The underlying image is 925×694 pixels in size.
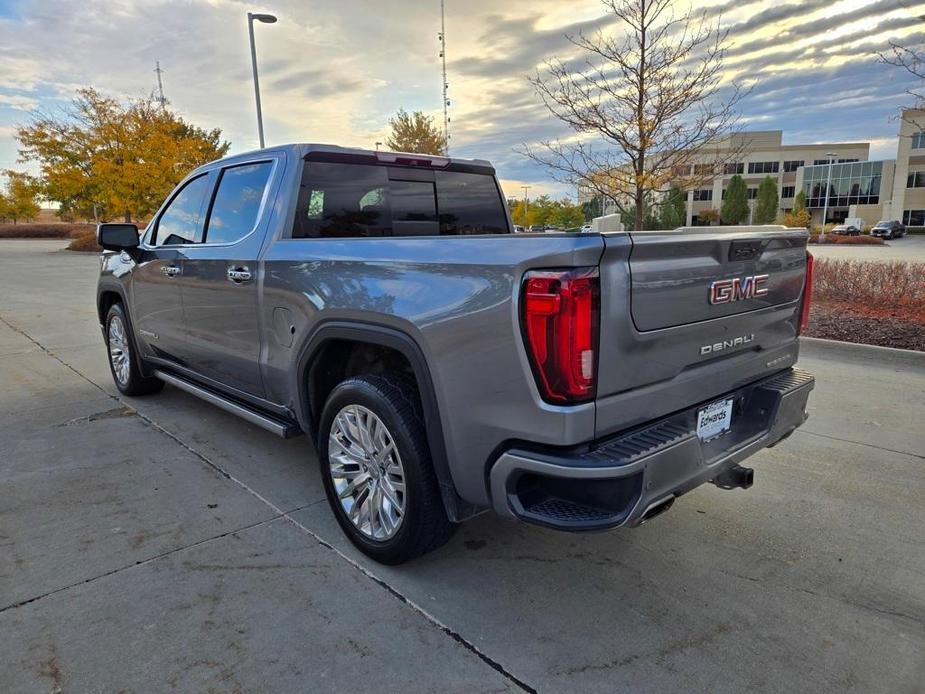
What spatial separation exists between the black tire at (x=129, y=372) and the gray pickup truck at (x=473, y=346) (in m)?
1.67

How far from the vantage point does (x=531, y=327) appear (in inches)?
83.5

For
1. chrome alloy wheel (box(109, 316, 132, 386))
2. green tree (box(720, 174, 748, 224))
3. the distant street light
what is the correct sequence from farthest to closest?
green tree (box(720, 174, 748, 224))
the distant street light
chrome alloy wheel (box(109, 316, 132, 386))

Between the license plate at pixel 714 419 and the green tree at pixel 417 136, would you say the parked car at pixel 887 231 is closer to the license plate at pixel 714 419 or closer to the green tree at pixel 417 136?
the green tree at pixel 417 136

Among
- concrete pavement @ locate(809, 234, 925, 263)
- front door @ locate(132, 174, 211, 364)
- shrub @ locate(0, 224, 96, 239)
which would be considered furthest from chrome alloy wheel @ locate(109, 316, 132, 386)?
shrub @ locate(0, 224, 96, 239)

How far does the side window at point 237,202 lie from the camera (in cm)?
374

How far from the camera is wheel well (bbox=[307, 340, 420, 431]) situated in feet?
10.1

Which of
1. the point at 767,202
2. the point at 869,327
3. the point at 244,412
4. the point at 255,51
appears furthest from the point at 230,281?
the point at 767,202

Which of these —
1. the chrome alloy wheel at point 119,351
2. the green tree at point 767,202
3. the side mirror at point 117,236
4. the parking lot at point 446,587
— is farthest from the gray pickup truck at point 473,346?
the green tree at point 767,202

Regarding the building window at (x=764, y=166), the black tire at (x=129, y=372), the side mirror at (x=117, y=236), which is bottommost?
the black tire at (x=129, y=372)

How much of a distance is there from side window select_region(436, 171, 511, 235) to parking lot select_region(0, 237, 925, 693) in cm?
190

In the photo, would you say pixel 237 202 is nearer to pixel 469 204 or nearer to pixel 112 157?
pixel 469 204

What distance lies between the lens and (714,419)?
2.70 m

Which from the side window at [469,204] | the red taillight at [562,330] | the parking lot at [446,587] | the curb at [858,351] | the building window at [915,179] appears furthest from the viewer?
the building window at [915,179]

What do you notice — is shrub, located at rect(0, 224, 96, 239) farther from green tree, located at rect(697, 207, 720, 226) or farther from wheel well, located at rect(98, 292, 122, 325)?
green tree, located at rect(697, 207, 720, 226)
